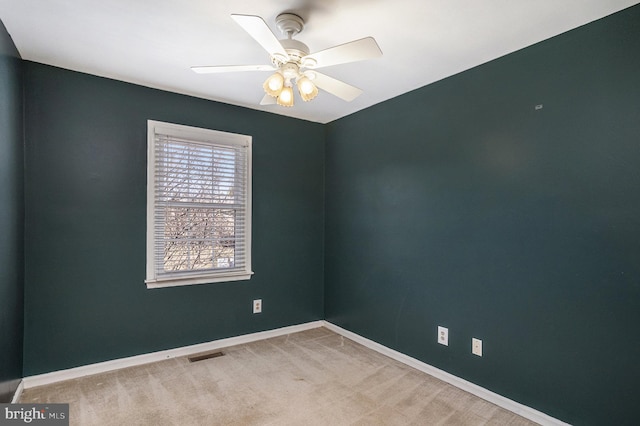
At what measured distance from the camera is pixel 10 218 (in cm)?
215

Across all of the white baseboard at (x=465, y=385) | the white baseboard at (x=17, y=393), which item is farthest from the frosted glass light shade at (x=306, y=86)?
the white baseboard at (x=17, y=393)

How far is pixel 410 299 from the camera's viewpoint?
3.01 meters

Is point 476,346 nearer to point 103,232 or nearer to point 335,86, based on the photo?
point 335,86

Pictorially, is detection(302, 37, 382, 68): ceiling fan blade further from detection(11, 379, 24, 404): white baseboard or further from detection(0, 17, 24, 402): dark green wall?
detection(11, 379, 24, 404): white baseboard

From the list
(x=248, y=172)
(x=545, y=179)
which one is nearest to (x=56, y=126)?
(x=248, y=172)

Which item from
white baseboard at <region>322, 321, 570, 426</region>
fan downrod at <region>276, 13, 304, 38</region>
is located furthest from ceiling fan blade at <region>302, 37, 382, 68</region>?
white baseboard at <region>322, 321, 570, 426</region>

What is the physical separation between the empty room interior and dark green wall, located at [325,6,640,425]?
0.01m

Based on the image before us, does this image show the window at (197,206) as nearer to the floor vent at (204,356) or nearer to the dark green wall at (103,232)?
the dark green wall at (103,232)

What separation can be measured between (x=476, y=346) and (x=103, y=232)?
3049 millimetres

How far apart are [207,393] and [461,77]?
304cm

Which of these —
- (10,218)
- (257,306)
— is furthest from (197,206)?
(10,218)

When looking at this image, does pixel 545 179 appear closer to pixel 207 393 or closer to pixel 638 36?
pixel 638 36

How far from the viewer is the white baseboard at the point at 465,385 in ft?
6.99

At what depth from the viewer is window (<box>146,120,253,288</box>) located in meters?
3.00
